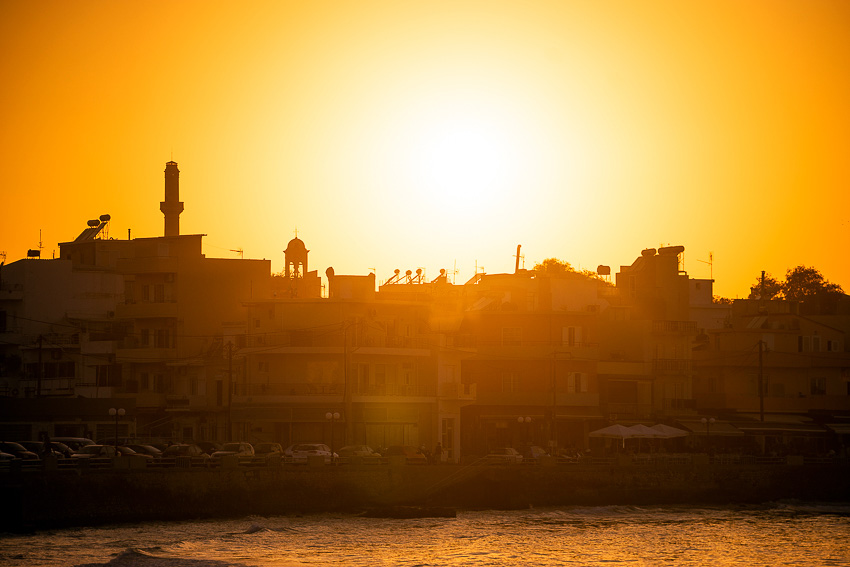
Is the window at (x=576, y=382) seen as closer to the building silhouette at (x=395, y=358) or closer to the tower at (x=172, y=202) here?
the building silhouette at (x=395, y=358)

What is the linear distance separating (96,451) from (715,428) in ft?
132

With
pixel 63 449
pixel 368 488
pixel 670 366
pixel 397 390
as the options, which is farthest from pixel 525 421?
pixel 63 449

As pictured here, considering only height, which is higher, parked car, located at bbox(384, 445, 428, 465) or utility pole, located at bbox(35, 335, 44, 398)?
utility pole, located at bbox(35, 335, 44, 398)

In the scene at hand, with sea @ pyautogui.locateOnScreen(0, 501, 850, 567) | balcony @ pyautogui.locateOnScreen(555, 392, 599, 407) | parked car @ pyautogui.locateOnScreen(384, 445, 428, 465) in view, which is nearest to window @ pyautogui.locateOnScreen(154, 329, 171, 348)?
parked car @ pyautogui.locateOnScreen(384, 445, 428, 465)

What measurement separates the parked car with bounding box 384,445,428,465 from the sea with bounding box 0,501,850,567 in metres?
3.61

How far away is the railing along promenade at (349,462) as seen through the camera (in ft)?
188

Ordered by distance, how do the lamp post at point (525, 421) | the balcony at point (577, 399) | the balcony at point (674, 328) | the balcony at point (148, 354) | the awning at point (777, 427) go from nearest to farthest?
the lamp post at point (525, 421), the awning at point (777, 427), the balcony at point (577, 399), the balcony at point (148, 354), the balcony at point (674, 328)

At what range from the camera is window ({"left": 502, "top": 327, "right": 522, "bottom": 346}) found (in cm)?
8581

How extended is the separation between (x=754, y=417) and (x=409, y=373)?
83.7 feet

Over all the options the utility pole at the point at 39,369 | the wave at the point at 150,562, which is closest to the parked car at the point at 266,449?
the wave at the point at 150,562

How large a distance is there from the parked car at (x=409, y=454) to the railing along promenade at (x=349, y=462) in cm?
117

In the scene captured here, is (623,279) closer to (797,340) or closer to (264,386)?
(797,340)

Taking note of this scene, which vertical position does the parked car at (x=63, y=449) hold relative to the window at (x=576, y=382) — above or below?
below

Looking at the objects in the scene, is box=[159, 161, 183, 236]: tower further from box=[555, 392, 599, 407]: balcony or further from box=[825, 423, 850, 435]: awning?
box=[825, 423, 850, 435]: awning
